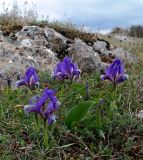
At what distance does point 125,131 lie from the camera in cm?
332

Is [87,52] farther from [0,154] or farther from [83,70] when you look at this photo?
[0,154]

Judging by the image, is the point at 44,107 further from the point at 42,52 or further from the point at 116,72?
the point at 42,52

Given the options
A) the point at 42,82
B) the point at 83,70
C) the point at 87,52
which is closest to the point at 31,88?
the point at 42,82

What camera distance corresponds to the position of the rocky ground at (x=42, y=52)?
17.3ft

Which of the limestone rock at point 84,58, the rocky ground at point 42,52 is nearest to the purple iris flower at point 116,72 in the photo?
the rocky ground at point 42,52

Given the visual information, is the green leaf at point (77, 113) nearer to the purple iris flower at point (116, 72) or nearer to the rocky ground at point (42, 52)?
the purple iris flower at point (116, 72)

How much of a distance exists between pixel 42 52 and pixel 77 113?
9.15 feet

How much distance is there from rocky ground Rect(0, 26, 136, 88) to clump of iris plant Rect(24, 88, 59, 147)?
167 centimetres

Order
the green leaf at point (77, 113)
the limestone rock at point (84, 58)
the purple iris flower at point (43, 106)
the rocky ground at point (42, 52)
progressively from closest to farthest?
the purple iris flower at point (43, 106) < the green leaf at point (77, 113) < the rocky ground at point (42, 52) < the limestone rock at point (84, 58)

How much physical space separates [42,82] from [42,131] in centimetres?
154

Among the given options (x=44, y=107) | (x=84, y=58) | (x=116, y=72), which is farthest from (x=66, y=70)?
(x=84, y=58)

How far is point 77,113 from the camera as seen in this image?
10.6 ft

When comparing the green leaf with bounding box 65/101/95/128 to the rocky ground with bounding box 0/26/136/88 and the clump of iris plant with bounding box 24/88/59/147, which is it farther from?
the rocky ground with bounding box 0/26/136/88

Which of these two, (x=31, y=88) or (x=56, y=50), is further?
(x=56, y=50)
